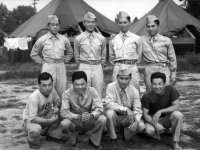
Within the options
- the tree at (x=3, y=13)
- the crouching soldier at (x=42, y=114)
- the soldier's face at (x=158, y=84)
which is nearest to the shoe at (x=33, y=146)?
the crouching soldier at (x=42, y=114)

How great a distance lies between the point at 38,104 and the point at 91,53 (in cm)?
124

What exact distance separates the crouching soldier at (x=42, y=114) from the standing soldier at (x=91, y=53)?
73 cm

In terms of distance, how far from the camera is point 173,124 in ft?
11.9

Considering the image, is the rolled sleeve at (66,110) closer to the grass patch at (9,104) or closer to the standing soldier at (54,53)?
the standing soldier at (54,53)

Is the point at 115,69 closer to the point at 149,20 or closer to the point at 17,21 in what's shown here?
the point at 149,20

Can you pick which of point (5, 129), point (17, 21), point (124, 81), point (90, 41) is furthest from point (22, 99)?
point (17, 21)

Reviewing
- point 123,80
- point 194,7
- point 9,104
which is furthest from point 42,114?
point 194,7

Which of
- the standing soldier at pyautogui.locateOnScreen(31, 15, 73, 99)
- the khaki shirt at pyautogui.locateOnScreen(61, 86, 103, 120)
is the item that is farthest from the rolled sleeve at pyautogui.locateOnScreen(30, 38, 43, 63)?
the khaki shirt at pyautogui.locateOnScreen(61, 86, 103, 120)

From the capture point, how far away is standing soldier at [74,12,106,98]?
14.4 feet

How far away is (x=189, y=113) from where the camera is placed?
544 cm

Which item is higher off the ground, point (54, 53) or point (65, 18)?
point (65, 18)

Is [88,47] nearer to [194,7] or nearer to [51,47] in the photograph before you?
[51,47]

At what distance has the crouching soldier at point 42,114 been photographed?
357 cm

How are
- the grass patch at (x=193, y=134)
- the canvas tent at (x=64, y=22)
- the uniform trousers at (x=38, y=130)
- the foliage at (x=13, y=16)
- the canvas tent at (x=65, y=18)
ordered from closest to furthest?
1. the uniform trousers at (x=38, y=130)
2. the grass patch at (x=193, y=134)
3. the canvas tent at (x=64, y=22)
4. the canvas tent at (x=65, y=18)
5. the foliage at (x=13, y=16)
